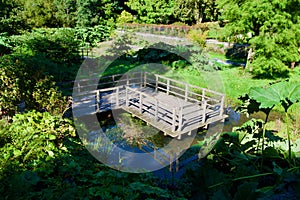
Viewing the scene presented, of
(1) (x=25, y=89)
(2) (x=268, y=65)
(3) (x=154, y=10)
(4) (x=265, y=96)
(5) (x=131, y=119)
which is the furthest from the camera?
(3) (x=154, y=10)

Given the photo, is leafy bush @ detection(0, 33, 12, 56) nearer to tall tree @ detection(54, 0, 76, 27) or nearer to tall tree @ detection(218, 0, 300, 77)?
tall tree @ detection(54, 0, 76, 27)

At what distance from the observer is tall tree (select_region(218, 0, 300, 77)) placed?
10.5 meters

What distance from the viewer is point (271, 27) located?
1108 centimetres

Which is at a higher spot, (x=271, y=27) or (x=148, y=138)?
(x=271, y=27)

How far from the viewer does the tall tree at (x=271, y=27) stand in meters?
10.5

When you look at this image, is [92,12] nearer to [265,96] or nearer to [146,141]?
[146,141]

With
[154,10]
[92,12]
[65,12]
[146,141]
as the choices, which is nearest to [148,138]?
[146,141]

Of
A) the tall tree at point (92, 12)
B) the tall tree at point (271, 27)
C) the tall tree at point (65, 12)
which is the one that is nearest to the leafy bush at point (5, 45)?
the tall tree at point (65, 12)

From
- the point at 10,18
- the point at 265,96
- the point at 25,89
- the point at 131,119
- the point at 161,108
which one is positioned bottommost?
the point at 131,119

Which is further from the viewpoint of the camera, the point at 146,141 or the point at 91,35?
the point at 91,35

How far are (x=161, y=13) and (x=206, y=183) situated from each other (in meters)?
26.5

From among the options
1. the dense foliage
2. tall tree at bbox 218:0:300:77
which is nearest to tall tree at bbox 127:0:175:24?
the dense foliage

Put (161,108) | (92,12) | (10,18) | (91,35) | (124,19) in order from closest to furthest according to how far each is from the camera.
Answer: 1. (161,108)
2. (10,18)
3. (91,35)
4. (92,12)
5. (124,19)

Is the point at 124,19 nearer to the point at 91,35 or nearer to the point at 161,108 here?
the point at 91,35
